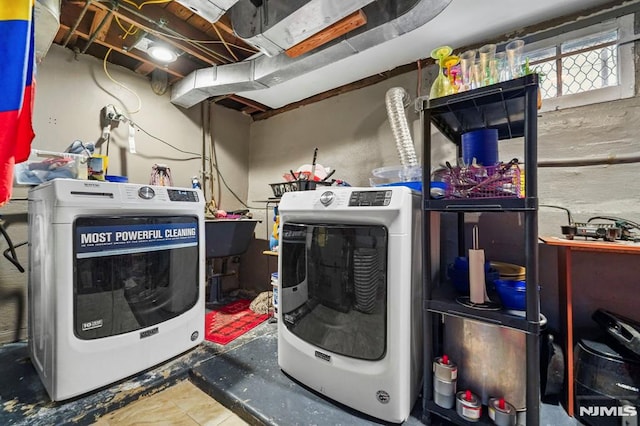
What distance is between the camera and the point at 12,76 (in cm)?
87

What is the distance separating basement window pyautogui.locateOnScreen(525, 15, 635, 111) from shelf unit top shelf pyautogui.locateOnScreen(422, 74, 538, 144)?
40 cm

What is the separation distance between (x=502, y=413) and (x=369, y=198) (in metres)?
1.02

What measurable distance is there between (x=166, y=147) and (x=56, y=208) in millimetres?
1708

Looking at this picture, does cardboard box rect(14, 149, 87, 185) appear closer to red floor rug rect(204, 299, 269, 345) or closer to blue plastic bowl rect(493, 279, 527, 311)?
red floor rug rect(204, 299, 269, 345)

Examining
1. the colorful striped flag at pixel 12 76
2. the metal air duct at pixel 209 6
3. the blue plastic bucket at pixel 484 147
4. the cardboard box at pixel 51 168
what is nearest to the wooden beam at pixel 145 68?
the cardboard box at pixel 51 168

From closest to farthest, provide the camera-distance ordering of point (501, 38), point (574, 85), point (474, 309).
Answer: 1. point (474, 309)
2. point (574, 85)
3. point (501, 38)

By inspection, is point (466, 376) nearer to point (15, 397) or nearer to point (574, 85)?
point (574, 85)

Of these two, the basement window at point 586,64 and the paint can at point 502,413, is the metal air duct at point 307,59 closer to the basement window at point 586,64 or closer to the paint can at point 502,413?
the basement window at point 586,64

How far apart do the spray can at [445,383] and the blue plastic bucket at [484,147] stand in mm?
909

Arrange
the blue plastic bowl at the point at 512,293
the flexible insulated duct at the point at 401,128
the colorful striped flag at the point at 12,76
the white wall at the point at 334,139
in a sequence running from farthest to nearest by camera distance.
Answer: the white wall at the point at 334,139 < the flexible insulated duct at the point at 401,128 < the blue plastic bowl at the point at 512,293 < the colorful striped flag at the point at 12,76

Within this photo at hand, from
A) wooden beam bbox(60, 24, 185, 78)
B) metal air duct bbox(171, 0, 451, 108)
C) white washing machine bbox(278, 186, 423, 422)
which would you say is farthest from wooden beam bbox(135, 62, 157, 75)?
white washing machine bbox(278, 186, 423, 422)

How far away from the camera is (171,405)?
146 centimetres

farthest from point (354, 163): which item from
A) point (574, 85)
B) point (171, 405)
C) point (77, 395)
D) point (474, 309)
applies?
point (77, 395)

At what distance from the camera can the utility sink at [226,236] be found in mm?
2560
